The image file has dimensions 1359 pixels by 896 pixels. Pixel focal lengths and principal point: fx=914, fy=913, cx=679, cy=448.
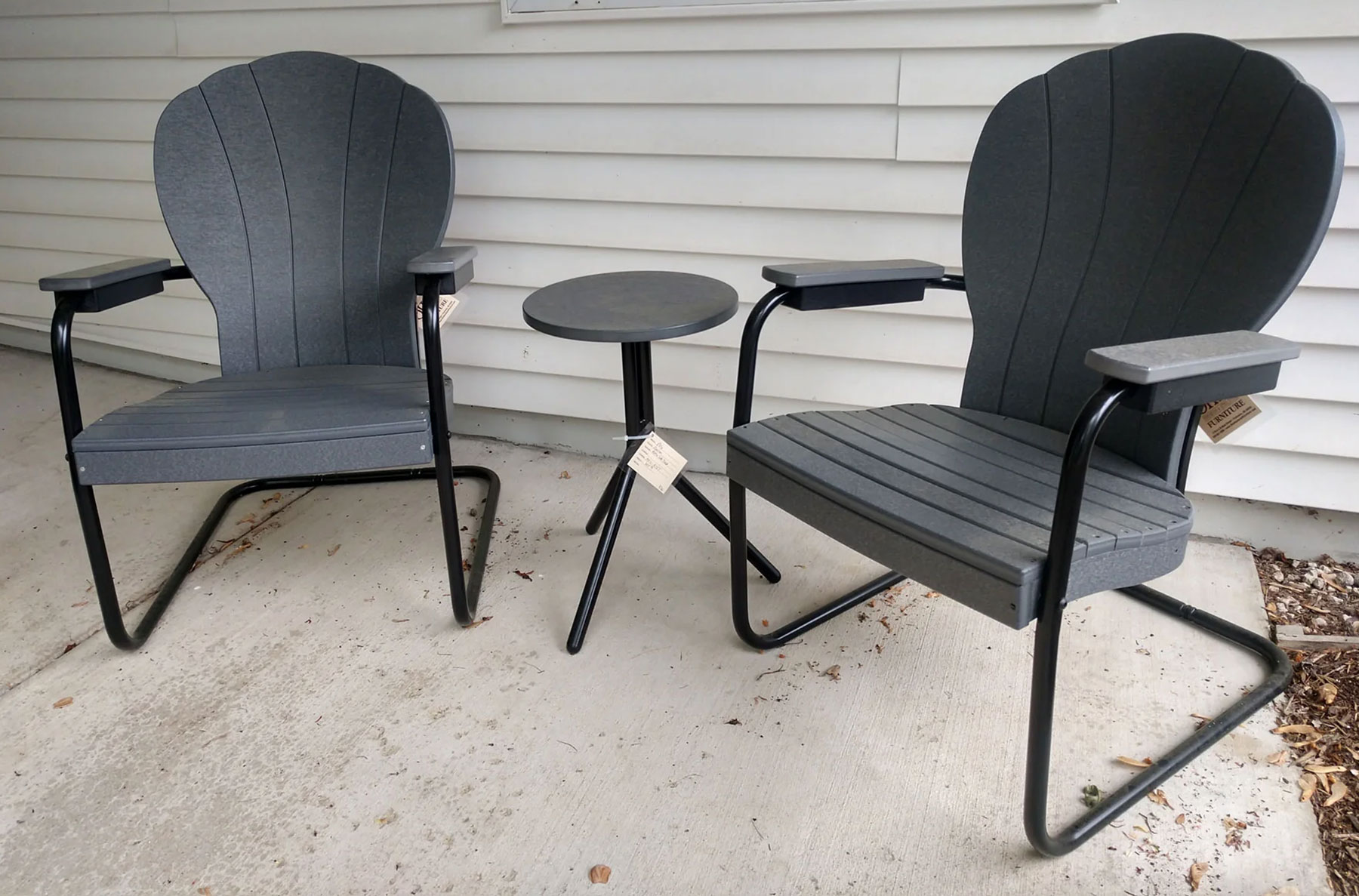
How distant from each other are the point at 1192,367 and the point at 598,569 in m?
1.16

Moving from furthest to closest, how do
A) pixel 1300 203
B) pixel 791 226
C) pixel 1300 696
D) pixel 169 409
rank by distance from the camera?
pixel 791 226
pixel 169 409
pixel 1300 696
pixel 1300 203

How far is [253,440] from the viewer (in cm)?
165

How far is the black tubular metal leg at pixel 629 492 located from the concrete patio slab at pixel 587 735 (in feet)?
0.16

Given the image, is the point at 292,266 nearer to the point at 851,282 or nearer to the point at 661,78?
the point at 661,78

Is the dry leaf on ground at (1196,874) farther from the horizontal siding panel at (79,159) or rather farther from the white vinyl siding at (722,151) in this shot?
the horizontal siding panel at (79,159)

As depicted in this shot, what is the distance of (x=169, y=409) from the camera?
179 cm

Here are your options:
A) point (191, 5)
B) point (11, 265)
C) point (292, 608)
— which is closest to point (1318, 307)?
point (292, 608)

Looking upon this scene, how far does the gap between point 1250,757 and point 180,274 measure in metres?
2.27

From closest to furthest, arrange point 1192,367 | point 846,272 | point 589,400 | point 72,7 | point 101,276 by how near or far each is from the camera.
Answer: point 1192,367
point 846,272
point 101,276
point 589,400
point 72,7

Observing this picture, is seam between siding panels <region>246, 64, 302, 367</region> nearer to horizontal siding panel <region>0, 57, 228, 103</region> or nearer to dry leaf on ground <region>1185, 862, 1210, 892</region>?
horizontal siding panel <region>0, 57, 228, 103</region>

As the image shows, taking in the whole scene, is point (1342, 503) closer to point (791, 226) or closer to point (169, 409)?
point (791, 226)

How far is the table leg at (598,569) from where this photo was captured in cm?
182

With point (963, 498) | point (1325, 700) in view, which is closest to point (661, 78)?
point (963, 498)

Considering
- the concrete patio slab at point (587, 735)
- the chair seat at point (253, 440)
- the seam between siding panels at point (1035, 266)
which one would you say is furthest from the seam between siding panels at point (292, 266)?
the seam between siding panels at point (1035, 266)
